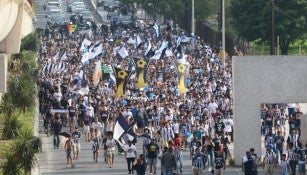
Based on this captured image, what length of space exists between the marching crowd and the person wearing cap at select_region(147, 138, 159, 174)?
25 mm

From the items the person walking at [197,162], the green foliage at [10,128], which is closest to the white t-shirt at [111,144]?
the green foliage at [10,128]

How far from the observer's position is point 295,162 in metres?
39.2

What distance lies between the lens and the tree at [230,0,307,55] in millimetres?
79062

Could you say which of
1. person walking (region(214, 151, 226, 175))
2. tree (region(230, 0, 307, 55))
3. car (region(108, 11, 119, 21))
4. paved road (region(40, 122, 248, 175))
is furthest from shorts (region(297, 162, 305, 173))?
car (region(108, 11, 119, 21))

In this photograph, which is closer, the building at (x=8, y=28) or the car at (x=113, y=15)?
the building at (x=8, y=28)

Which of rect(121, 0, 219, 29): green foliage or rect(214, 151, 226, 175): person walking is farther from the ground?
rect(121, 0, 219, 29): green foliage

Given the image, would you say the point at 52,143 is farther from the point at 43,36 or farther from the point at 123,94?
the point at 43,36

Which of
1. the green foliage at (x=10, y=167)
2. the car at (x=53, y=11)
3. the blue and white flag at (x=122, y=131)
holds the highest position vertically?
the car at (x=53, y=11)

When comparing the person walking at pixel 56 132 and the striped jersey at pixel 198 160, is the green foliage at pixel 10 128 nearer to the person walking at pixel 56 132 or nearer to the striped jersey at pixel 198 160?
the person walking at pixel 56 132

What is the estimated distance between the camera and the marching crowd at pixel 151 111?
131 ft

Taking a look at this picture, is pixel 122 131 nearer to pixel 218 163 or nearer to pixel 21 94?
pixel 218 163

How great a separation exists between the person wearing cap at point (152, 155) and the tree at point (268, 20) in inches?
1555

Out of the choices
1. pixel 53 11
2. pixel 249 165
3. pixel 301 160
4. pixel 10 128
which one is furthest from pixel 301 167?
pixel 53 11

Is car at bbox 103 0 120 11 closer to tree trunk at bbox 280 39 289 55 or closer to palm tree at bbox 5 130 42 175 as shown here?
tree trunk at bbox 280 39 289 55
